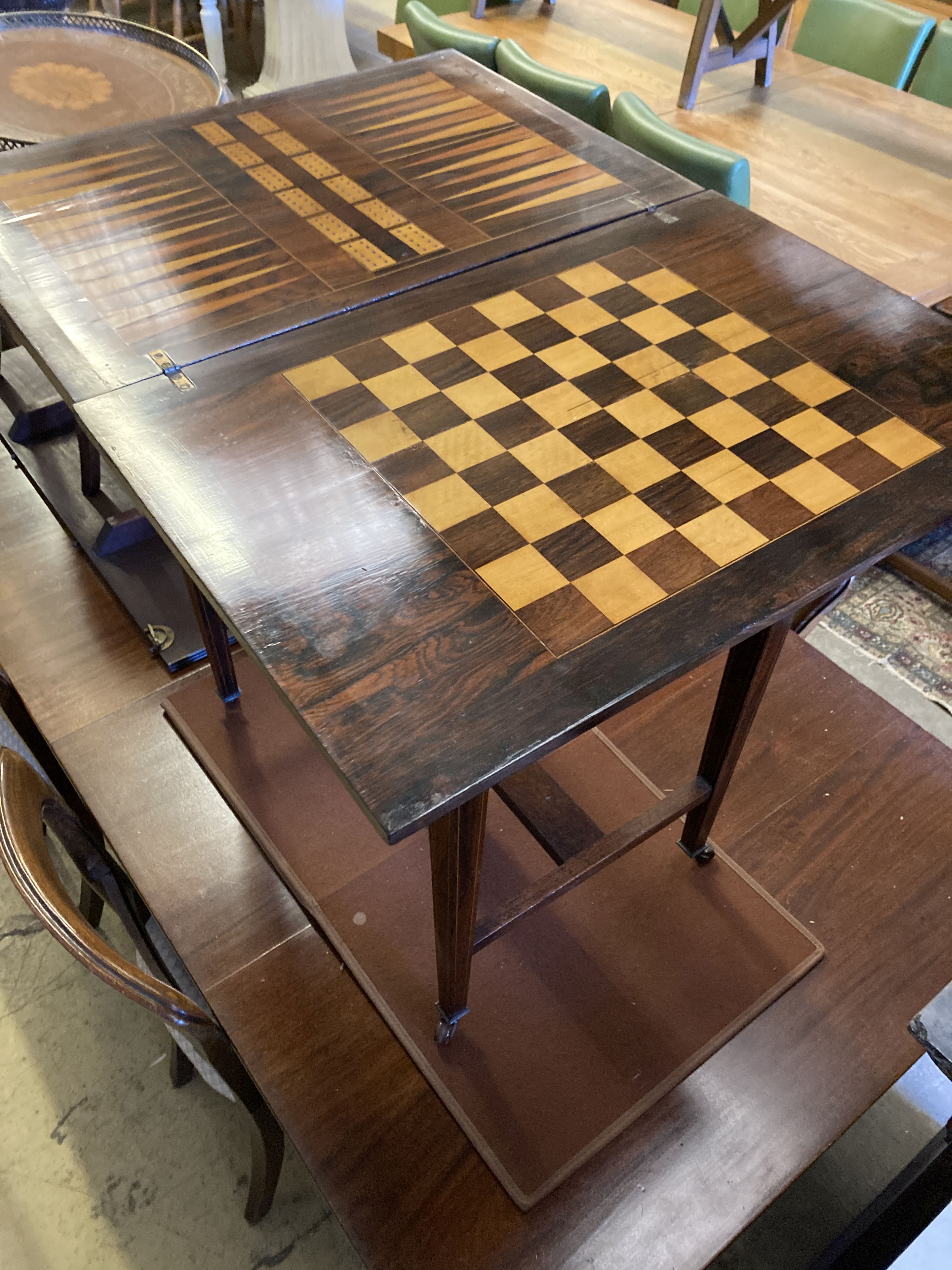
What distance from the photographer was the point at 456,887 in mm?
1175

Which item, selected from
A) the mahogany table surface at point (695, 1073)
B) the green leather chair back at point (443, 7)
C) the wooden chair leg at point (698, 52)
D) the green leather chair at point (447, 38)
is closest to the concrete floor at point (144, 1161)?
the mahogany table surface at point (695, 1073)

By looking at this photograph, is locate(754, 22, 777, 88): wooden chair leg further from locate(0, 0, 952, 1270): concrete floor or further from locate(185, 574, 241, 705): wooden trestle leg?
locate(0, 0, 952, 1270): concrete floor

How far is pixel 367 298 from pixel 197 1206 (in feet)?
5.46

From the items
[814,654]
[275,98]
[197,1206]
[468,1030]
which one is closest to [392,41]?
[275,98]

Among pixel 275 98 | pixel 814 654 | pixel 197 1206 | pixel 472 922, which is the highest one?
pixel 275 98

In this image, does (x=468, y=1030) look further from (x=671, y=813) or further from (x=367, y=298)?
(x=367, y=298)

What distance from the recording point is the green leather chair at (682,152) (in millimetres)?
2289

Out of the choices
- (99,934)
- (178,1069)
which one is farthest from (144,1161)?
(99,934)

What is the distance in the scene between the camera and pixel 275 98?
2.16m

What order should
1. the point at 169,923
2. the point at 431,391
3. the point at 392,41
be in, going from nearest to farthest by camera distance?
the point at 431,391, the point at 169,923, the point at 392,41

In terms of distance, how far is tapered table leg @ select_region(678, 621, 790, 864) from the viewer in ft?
4.45

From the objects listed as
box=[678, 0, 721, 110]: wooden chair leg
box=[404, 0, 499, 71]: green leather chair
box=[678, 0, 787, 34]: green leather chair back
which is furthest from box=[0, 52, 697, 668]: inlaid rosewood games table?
box=[678, 0, 787, 34]: green leather chair back

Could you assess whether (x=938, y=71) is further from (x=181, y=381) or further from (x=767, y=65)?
(x=181, y=381)

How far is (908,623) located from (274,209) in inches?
84.5
